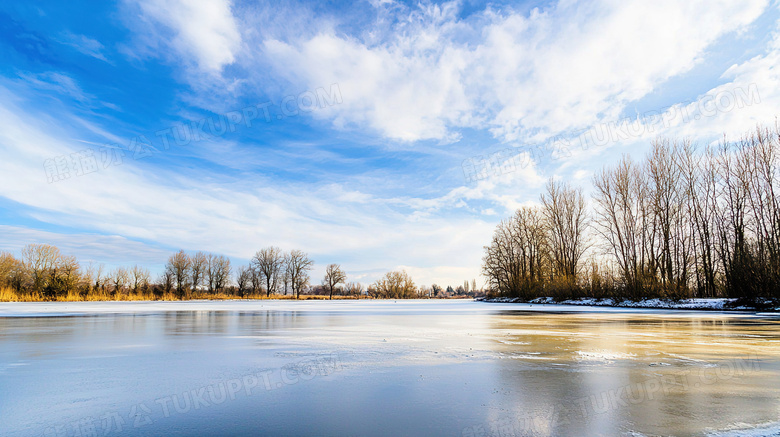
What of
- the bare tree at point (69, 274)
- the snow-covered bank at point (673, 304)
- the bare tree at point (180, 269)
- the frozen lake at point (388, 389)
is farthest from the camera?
the bare tree at point (180, 269)

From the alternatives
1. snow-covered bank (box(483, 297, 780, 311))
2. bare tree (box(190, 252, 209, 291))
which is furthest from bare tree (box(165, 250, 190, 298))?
snow-covered bank (box(483, 297, 780, 311))

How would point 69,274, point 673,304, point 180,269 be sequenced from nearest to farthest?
point 673,304 → point 69,274 → point 180,269

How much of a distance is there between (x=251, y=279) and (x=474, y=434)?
67.2 metres

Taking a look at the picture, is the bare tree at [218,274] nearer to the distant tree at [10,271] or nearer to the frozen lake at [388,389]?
the distant tree at [10,271]

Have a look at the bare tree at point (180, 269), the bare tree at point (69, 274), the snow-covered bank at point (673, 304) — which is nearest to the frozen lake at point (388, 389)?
the snow-covered bank at point (673, 304)

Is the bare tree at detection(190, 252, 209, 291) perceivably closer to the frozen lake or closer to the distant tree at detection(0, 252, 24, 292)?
the distant tree at detection(0, 252, 24, 292)

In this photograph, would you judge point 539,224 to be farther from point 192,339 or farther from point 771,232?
point 192,339

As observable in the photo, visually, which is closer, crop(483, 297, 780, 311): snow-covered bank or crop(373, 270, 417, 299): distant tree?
crop(483, 297, 780, 311): snow-covered bank

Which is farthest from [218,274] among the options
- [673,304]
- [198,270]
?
[673,304]

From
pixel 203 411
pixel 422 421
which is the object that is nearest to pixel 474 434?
pixel 422 421

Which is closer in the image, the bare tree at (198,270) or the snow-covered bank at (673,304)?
the snow-covered bank at (673,304)

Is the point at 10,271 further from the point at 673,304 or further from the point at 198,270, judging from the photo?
the point at 673,304

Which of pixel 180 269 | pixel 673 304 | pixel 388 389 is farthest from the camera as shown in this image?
pixel 180 269

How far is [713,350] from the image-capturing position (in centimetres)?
627
